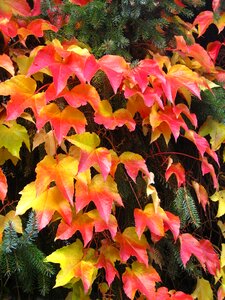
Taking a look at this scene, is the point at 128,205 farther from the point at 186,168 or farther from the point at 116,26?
the point at 116,26

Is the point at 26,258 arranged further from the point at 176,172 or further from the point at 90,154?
the point at 176,172

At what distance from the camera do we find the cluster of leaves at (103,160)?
915mm

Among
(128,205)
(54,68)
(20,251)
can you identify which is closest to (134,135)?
(128,205)

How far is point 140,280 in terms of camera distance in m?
0.97

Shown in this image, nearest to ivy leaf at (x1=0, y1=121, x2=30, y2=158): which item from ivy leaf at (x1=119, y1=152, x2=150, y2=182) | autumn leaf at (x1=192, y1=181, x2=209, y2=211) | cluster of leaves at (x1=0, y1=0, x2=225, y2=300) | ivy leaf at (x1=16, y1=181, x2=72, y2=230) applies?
cluster of leaves at (x1=0, y1=0, x2=225, y2=300)

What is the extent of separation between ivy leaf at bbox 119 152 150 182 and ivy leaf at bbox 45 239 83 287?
0.19m

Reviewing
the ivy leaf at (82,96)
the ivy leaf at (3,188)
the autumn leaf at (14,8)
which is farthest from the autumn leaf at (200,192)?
the autumn leaf at (14,8)

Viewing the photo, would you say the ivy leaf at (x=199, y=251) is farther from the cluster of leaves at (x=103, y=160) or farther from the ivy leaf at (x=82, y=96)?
the ivy leaf at (x=82, y=96)

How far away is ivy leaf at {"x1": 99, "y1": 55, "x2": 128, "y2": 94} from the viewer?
3.11ft

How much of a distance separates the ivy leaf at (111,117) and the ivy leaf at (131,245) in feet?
0.78

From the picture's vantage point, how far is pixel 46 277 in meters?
0.99

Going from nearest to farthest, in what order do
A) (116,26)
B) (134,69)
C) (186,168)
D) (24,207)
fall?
(24,207), (134,69), (116,26), (186,168)

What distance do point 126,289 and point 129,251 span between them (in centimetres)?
8

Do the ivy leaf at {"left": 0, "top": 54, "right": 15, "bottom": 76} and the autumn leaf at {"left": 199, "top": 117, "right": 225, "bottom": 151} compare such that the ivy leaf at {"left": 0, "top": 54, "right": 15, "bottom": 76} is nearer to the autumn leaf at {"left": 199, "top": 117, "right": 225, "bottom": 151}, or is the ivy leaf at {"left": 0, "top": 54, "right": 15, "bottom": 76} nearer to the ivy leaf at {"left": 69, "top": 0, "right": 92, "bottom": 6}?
the ivy leaf at {"left": 69, "top": 0, "right": 92, "bottom": 6}
